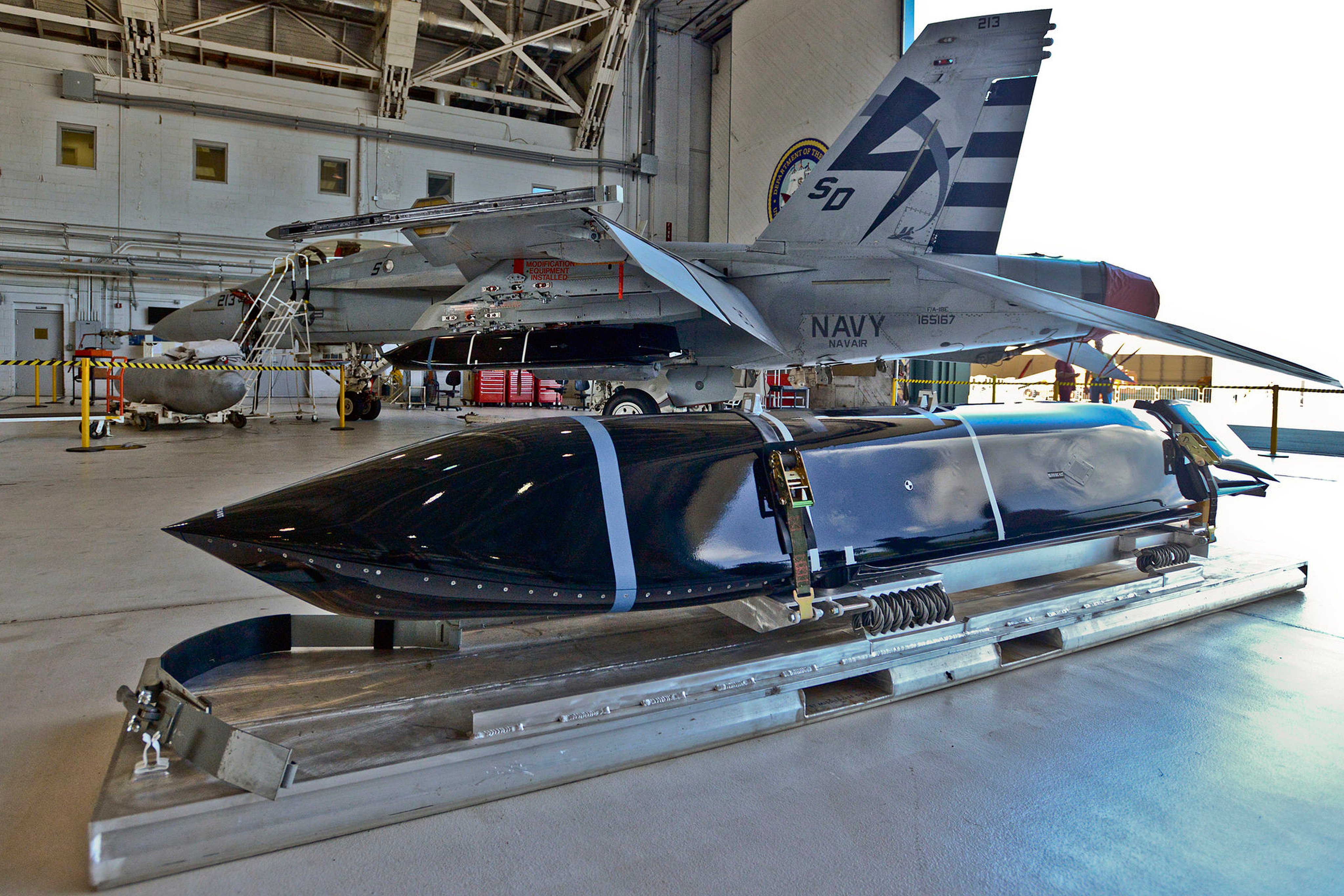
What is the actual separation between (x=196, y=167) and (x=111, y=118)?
1.77 meters

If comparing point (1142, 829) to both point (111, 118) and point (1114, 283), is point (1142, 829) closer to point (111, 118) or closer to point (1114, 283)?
point (1114, 283)

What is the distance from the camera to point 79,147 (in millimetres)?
16859

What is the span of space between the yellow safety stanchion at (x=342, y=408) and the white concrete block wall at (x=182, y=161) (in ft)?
25.1

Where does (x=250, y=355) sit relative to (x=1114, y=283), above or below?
below

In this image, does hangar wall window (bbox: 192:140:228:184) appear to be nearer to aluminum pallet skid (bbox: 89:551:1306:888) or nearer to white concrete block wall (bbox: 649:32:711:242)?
white concrete block wall (bbox: 649:32:711:242)

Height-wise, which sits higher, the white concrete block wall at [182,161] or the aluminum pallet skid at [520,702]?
the white concrete block wall at [182,161]

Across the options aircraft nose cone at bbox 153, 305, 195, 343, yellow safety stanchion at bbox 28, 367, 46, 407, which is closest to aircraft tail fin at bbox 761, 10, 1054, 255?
aircraft nose cone at bbox 153, 305, 195, 343

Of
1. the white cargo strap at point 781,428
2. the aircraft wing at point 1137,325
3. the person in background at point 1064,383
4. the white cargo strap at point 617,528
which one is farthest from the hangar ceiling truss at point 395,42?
the white cargo strap at point 617,528

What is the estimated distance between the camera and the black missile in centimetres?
216

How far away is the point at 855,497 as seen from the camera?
9.25 feet

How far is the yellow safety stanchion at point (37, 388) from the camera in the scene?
13.7 meters

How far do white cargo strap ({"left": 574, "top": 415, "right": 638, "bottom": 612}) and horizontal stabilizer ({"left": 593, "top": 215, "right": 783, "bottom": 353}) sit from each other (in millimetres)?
3293

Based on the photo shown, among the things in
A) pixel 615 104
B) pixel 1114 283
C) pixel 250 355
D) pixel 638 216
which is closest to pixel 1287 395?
pixel 1114 283

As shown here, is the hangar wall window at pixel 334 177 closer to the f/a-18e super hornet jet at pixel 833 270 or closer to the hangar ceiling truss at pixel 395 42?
the hangar ceiling truss at pixel 395 42
